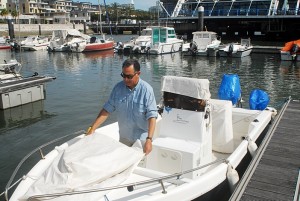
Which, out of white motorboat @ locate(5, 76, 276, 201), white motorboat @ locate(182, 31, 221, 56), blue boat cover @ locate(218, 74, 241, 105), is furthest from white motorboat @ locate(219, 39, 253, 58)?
white motorboat @ locate(5, 76, 276, 201)

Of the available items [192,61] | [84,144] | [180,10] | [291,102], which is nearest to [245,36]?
[180,10]

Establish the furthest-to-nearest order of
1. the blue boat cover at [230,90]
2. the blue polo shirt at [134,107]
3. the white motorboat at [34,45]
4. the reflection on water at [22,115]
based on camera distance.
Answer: the white motorboat at [34,45] → the reflection on water at [22,115] → the blue boat cover at [230,90] → the blue polo shirt at [134,107]

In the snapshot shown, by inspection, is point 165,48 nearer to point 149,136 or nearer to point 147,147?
point 149,136

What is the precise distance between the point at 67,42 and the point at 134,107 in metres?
40.9

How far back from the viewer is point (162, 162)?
17.3 feet

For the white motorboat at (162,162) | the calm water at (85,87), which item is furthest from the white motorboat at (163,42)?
the white motorboat at (162,162)

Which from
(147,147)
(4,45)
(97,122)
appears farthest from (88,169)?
(4,45)

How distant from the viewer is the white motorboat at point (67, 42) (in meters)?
41.2

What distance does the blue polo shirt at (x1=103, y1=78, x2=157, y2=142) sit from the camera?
15.7 ft

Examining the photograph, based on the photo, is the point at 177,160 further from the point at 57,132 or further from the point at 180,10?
the point at 180,10

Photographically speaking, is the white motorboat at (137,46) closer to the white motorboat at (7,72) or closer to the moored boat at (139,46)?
the moored boat at (139,46)

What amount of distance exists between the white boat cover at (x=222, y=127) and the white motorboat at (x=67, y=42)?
36.3m

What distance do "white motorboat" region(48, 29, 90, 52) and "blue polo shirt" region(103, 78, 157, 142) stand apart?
3735 cm

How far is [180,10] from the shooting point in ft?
188
